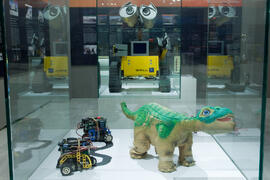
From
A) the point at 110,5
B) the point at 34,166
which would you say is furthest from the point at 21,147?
the point at 110,5

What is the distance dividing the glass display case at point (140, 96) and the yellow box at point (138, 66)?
0.03ft

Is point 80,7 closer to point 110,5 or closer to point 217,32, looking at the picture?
point 110,5

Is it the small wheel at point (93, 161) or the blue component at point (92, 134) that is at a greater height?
the blue component at point (92, 134)

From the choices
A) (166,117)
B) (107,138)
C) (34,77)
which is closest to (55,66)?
(34,77)

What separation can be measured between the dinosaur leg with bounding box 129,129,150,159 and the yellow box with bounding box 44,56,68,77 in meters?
0.97

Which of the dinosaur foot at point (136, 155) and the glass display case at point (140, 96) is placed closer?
the glass display case at point (140, 96)

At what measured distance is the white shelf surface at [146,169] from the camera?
211 centimetres

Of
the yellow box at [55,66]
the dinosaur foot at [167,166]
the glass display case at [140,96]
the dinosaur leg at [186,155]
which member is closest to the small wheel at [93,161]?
the glass display case at [140,96]

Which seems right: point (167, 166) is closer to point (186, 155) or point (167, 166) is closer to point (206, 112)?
point (186, 155)

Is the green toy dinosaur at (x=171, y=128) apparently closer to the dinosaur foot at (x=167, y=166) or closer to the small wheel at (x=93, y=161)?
the dinosaur foot at (x=167, y=166)

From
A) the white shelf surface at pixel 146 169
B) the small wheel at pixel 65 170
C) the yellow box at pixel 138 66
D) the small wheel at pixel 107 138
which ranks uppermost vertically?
the yellow box at pixel 138 66

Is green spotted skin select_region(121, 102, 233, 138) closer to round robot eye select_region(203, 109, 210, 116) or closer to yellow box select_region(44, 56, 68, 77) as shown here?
round robot eye select_region(203, 109, 210, 116)

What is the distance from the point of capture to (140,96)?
10.2 ft

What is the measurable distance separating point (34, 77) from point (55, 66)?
0.44 m
